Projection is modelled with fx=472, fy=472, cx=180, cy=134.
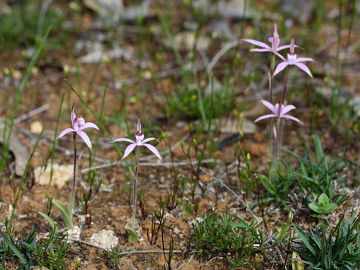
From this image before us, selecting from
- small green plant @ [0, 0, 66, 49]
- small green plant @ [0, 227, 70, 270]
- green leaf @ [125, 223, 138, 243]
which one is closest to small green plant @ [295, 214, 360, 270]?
green leaf @ [125, 223, 138, 243]

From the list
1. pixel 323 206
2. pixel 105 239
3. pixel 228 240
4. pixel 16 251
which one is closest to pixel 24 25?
pixel 105 239

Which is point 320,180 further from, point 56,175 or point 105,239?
point 56,175

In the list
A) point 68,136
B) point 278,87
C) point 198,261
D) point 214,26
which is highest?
point 214,26

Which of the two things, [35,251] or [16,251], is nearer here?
[16,251]

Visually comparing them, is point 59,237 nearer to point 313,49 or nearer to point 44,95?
point 44,95

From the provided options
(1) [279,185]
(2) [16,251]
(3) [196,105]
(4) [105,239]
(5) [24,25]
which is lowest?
(4) [105,239]

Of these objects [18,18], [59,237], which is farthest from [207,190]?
[18,18]

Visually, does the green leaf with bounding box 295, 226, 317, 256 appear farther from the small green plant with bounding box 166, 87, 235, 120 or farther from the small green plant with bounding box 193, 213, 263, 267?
the small green plant with bounding box 166, 87, 235, 120
